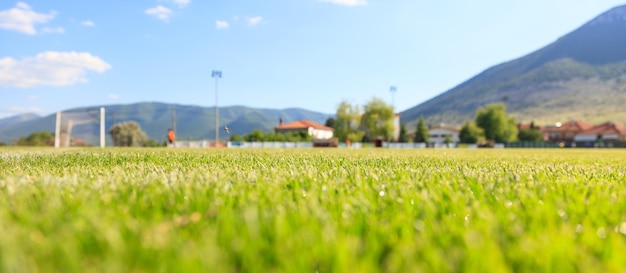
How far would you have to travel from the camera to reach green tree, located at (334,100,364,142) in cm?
9356

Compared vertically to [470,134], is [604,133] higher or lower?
higher

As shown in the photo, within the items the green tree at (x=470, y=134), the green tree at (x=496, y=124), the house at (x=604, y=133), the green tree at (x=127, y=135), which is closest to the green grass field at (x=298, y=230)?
the green tree at (x=127, y=135)

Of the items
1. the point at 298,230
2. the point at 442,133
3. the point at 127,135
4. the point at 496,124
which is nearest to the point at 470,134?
the point at 496,124

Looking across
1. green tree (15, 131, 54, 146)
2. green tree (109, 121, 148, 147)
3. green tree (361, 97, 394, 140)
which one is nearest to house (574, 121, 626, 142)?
green tree (361, 97, 394, 140)

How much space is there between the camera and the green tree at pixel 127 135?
289 ft

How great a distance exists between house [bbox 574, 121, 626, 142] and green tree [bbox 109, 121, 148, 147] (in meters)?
110

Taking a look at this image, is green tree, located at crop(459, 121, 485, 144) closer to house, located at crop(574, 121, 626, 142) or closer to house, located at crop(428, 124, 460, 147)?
house, located at crop(428, 124, 460, 147)

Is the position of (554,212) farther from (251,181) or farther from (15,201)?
(15,201)

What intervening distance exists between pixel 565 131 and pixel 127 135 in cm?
11507

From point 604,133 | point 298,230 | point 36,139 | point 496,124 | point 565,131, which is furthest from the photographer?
point 565,131

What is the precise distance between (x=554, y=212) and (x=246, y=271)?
140 cm

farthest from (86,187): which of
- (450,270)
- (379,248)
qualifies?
(450,270)

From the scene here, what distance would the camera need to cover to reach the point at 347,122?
94.3 metres

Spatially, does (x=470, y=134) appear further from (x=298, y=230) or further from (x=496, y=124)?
(x=298, y=230)
